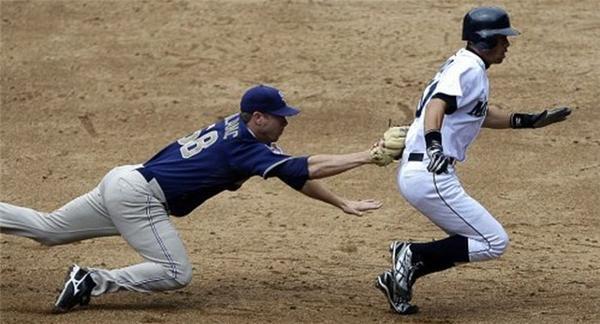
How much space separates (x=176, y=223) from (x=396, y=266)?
8.63 ft

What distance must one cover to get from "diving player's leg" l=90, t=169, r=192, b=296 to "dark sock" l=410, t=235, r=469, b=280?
133 cm

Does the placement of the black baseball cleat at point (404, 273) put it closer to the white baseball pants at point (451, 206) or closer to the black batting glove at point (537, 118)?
the white baseball pants at point (451, 206)

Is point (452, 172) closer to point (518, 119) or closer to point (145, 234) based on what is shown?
point (518, 119)

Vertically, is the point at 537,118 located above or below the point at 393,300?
above

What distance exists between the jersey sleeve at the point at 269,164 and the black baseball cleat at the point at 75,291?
112cm

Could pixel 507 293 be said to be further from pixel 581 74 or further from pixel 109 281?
pixel 581 74

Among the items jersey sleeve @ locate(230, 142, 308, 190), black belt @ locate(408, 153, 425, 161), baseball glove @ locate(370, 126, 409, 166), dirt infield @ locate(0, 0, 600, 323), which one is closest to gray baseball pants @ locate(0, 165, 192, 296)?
dirt infield @ locate(0, 0, 600, 323)

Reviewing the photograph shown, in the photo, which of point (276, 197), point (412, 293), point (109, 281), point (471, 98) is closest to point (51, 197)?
point (276, 197)

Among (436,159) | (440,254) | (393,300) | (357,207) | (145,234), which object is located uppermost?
(436,159)

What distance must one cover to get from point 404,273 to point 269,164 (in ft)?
3.41

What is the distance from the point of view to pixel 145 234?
24.2ft

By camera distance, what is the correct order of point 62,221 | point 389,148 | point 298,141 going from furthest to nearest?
1. point 298,141
2. point 62,221
3. point 389,148

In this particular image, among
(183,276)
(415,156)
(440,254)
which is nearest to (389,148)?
(415,156)

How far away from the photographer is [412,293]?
25.6 ft
